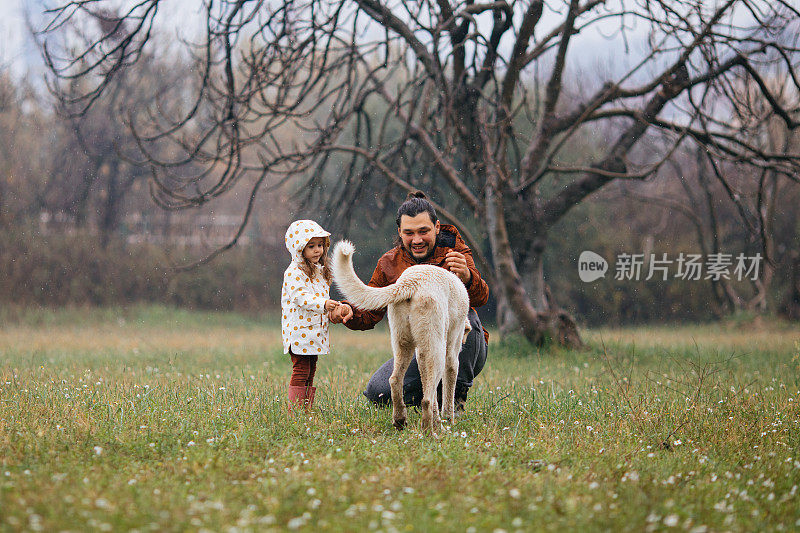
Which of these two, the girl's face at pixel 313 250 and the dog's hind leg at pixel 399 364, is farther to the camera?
the girl's face at pixel 313 250

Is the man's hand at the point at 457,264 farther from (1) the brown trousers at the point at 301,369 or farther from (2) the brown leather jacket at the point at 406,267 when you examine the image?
(1) the brown trousers at the point at 301,369

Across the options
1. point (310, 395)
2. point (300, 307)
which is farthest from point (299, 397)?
point (300, 307)

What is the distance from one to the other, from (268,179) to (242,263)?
632 centimetres

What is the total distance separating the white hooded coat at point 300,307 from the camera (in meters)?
5.14

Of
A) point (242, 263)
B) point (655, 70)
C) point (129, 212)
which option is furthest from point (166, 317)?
point (655, 70)

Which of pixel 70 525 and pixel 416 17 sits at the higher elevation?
pixel 416 17

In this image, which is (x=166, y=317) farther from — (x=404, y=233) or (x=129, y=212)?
(x=404, y=233)

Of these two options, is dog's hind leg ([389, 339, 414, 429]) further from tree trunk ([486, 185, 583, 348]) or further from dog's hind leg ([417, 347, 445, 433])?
tree trunk ([486, 185, 583, 348])

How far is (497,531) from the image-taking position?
2.83m

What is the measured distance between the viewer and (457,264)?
190 inches

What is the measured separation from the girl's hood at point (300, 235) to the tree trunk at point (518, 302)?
4.53 m

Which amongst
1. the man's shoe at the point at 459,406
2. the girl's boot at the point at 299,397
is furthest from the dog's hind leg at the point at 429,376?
the girl's boot at the point at 299,397

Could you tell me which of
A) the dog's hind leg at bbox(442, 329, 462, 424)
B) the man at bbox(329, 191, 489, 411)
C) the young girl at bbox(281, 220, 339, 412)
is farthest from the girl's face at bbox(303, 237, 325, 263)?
the dog's hind leg at bbox(442, 329, 462, 424)

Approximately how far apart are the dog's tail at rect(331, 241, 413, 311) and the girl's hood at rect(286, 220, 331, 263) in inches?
34.6
